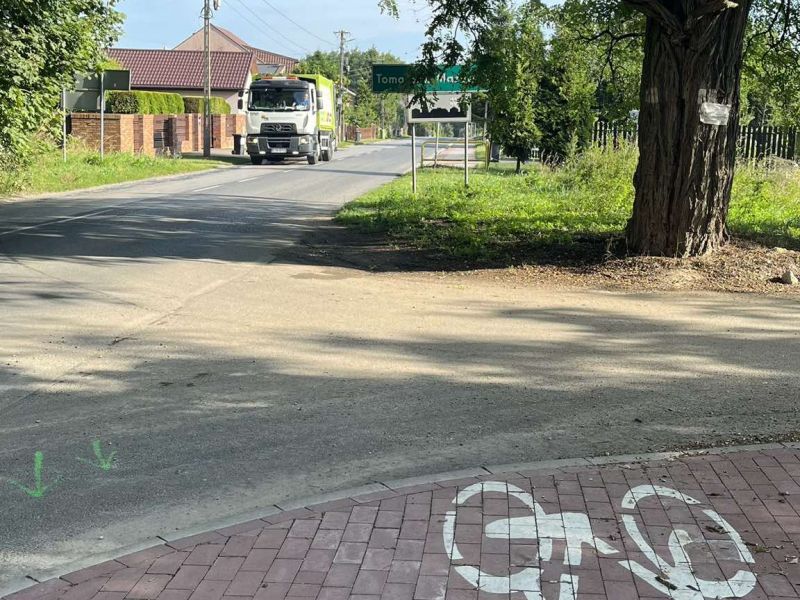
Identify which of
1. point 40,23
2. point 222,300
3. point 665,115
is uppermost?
point 40,23

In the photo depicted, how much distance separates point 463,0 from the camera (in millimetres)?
13492

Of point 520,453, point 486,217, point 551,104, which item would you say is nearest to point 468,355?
point 520,453

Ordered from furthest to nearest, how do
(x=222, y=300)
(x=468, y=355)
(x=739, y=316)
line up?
1. (x=222, y=300)
2. (x=739, y=316)
3. (x=468, y=355)

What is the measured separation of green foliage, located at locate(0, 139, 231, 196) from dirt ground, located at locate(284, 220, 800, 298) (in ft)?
39.6

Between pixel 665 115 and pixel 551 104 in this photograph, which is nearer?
pixel 665 115

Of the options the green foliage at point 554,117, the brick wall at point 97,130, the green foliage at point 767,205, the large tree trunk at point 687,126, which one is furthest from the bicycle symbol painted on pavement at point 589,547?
the brick wall at point 97,130

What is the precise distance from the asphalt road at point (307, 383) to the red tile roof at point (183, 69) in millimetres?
65260

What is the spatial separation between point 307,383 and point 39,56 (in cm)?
1440

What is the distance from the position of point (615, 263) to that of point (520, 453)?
263 inches

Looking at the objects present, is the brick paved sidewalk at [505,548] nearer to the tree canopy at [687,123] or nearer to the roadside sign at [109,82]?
the tree canopy at [687,123]

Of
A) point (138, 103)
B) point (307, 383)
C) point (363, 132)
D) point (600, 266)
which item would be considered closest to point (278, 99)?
point (138, 103)

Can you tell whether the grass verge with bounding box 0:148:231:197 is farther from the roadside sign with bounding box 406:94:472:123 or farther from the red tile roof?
the red tile roof

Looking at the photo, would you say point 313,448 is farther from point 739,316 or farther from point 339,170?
point 339,170

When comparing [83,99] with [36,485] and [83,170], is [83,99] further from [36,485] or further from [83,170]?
[36,485]
